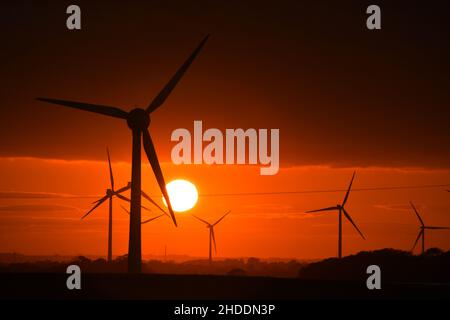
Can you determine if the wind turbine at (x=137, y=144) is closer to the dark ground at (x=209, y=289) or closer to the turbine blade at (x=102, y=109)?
the turbine blade at (x=102, y=109)

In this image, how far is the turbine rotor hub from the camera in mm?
86375

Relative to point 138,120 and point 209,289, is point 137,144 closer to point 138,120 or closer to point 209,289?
point 138,120

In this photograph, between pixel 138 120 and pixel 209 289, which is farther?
pixel 209 289

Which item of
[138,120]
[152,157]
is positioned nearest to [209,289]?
[152,157]

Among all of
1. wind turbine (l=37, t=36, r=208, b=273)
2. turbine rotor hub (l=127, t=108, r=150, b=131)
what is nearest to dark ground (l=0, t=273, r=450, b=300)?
wind turbine (l=37, t=36, r=208, b=273)

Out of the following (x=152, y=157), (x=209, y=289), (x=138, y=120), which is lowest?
(x=209, y=289)

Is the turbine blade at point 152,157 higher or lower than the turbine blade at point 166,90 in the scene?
lower

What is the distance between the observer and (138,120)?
283 ft

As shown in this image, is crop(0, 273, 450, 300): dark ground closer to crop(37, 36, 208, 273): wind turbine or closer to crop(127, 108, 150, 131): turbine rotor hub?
crop(37, 36, 208, 273): wind turbine

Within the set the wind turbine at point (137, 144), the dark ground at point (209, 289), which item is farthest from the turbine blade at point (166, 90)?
the dark ground at point (209, 289)

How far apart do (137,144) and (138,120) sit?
2.49m

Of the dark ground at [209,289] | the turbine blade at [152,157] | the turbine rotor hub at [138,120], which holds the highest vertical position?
the turbine rotor hub at [138,120]

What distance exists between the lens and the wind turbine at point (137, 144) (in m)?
84.0
